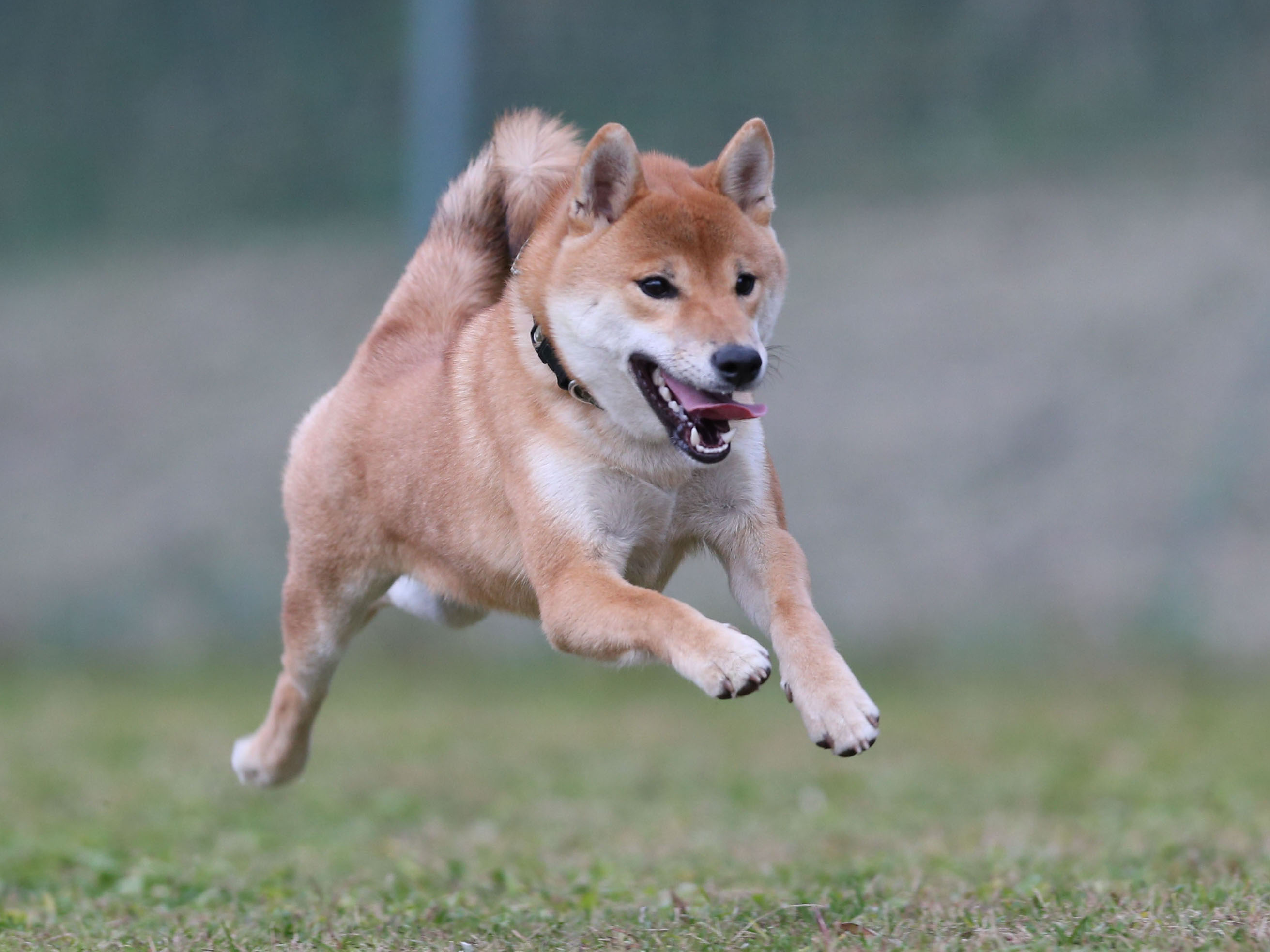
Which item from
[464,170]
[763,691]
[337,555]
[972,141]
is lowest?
[337,555]

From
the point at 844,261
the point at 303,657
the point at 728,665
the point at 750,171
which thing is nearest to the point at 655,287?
the point at 750,171

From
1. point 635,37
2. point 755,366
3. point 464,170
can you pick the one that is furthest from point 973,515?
point 755,366

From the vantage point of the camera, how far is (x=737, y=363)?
3.63 metres

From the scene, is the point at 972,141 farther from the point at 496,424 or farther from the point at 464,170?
the point at 496,424

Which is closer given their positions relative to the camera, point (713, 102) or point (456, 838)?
point (456, 838)

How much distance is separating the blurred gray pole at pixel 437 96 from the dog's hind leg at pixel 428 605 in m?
5.12

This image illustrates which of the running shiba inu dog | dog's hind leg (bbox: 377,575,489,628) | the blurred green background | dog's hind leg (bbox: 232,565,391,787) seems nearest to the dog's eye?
the running shiba inu dog

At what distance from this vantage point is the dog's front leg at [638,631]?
3.51 m

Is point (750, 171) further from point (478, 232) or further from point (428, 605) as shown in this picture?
point (428, 605)

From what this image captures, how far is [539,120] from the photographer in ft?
15.1

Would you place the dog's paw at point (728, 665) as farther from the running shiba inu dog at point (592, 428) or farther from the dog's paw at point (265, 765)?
the dog's paw at point (265, 765)

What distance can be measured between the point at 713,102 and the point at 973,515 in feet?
9.90

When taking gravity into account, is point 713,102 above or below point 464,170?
above

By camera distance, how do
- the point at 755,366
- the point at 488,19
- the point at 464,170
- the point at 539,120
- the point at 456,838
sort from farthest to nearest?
the point at 488,19
the point at 456,838
the point at 464,170
the point at 539,120
the point at 755,366
